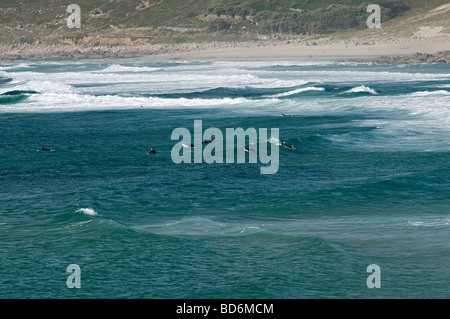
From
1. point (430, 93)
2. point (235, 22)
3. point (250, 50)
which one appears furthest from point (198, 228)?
point (235, 22)

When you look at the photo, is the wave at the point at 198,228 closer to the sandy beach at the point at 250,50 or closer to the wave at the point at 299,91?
the wave at the point at 299,91

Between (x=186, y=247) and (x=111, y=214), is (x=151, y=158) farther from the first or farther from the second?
(x=186, y=247)

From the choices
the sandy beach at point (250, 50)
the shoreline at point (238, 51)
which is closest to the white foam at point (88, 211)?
the shoreline at point (238, 51)

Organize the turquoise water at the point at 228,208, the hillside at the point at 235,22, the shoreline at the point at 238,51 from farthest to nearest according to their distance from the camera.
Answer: the hillside at the point at 235,22 < the shoreline at the point at 238,51 < the turquoise water at the point at 228,208

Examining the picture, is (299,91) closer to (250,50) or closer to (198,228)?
(198,228)

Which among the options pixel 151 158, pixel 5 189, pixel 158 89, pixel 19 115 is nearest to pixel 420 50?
pixel 158 89

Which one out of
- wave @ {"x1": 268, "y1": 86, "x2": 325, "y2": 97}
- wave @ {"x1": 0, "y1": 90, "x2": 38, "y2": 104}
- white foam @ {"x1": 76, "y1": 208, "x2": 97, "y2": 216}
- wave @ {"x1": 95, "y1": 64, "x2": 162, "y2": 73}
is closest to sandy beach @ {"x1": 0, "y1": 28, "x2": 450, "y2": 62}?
wave @ {"x1": 95, "y1": 64, "x2": 162, "y2": 73}
